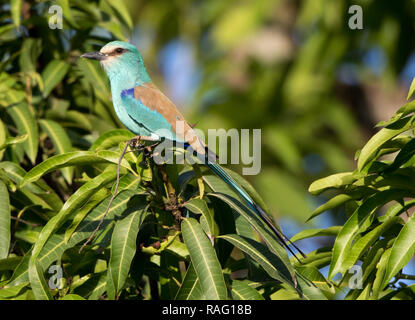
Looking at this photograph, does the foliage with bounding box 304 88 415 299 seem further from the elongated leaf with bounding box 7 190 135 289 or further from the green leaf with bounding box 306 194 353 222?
the elongated leaf with bounding box 7 190 135 289

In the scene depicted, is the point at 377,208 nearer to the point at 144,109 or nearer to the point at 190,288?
the point at 190,288

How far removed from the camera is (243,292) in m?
2.77

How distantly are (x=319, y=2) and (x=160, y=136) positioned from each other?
19.3ft

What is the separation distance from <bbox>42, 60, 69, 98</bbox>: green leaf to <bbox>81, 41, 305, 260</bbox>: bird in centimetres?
28

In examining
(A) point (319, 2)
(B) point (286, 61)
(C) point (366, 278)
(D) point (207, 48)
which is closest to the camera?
(C) point (366, 278)

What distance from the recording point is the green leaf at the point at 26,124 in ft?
12.3

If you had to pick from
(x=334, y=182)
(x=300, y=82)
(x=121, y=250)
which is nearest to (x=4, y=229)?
(x=121, y=250)

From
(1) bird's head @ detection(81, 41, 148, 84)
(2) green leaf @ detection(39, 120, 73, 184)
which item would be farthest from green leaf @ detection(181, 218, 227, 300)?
(1) bird's head @ detection(81, 41, 148, 84)

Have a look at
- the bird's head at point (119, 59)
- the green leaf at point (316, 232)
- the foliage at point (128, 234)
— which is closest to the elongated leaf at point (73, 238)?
the foliage at point (128, 234)

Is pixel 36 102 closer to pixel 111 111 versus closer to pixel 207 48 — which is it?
pixel 111 111

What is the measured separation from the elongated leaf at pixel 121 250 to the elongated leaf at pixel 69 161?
1.08ft

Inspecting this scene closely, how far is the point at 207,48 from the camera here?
496 inches

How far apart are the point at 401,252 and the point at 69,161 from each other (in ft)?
5.25
